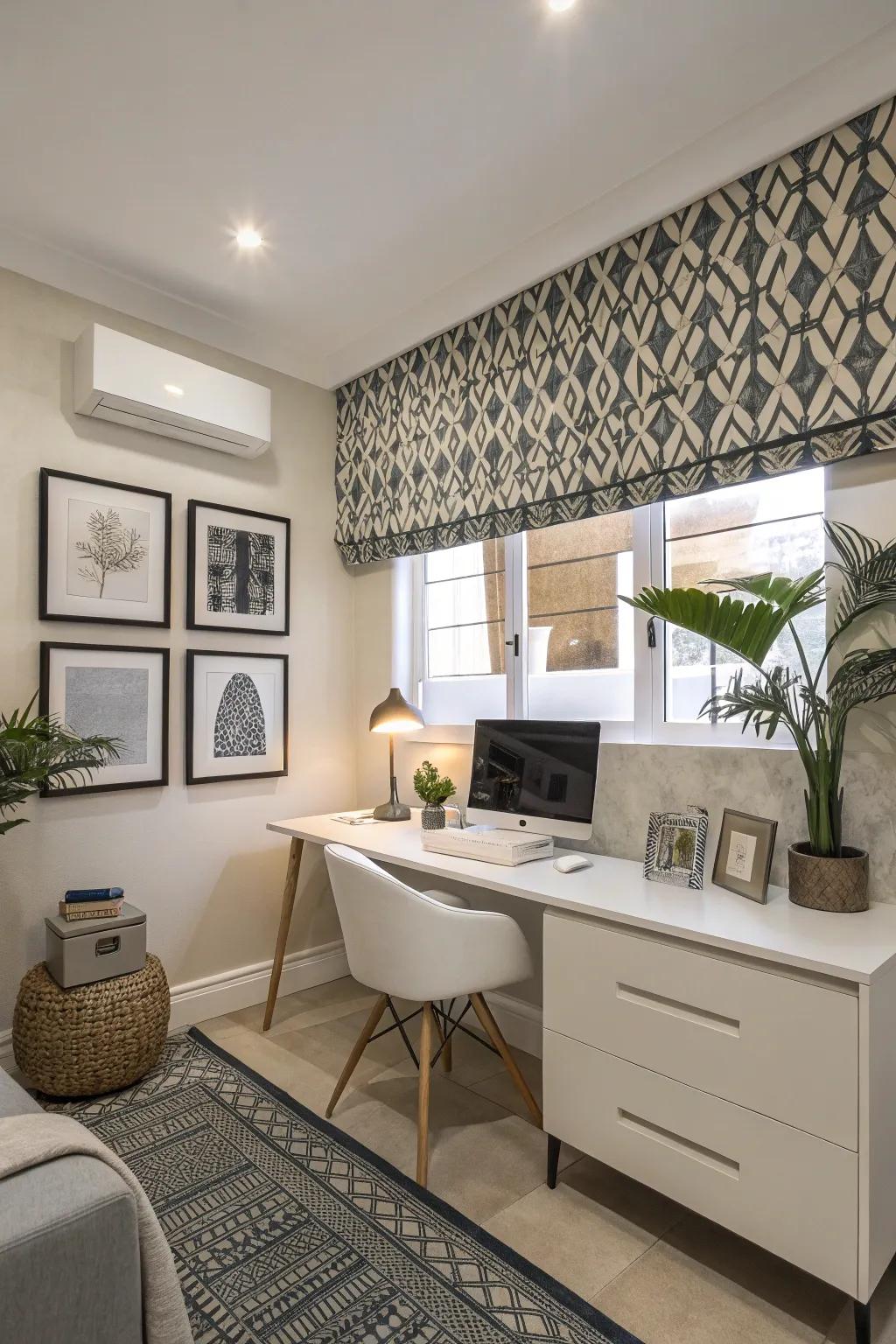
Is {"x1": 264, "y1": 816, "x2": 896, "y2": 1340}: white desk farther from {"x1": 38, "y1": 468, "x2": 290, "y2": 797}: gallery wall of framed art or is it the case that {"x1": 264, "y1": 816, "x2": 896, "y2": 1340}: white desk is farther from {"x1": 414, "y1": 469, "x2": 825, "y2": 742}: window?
{"x1": 38, "y1": 468, "x2": 290, "y2": 797}: gallery wall of framed art

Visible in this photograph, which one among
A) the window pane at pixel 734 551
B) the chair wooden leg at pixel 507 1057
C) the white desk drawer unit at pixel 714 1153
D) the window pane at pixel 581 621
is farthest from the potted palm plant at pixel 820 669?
the chair wooden leg at pixel 507 1057

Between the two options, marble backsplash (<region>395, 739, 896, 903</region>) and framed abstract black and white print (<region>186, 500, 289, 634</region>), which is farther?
framed abstract black and white print (<region>186, 500, 289, 634</region>)

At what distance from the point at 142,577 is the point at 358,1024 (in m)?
1.84

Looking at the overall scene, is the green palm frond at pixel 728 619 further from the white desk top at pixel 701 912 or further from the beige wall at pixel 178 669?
the beige wall at pixel 178 669

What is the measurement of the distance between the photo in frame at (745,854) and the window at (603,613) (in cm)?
32

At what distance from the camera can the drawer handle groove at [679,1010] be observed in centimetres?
152

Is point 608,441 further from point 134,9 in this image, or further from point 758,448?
point 134,9

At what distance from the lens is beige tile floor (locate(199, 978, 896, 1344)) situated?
149cm

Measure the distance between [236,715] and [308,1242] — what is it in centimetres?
178

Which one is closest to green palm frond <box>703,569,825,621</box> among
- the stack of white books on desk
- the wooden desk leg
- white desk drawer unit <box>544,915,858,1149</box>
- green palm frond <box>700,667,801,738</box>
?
green palm frond <box>700,667,801,738</box>

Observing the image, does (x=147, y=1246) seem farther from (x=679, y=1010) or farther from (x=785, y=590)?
(x=785, y=590)

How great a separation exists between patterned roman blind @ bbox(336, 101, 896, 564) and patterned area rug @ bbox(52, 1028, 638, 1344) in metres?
1.94

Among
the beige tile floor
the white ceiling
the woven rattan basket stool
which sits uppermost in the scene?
the white ceiling

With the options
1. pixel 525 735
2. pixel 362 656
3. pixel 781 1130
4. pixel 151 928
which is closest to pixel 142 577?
pixel 362 656
